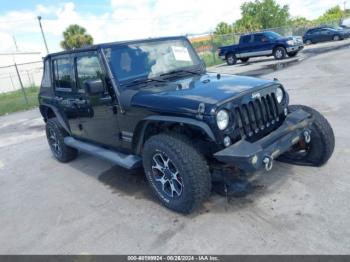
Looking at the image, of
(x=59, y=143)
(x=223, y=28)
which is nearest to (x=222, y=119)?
(x=59, y=143)

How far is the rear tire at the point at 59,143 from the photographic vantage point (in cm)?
597

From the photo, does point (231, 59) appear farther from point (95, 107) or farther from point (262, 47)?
point (95, 107)

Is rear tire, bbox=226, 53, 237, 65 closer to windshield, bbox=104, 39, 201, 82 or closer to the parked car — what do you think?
the parked car

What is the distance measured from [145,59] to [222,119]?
1.65 m

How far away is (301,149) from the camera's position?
4.38 m

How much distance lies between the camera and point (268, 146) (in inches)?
136

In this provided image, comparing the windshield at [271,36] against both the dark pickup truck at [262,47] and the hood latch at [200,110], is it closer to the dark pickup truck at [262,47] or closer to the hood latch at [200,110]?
the dark pickup truck at [262,47]

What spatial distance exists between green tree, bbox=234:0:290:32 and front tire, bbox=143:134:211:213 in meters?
42.4

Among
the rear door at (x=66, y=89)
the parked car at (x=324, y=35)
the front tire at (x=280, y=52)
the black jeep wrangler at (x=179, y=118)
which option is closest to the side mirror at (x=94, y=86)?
the black jeep wrangler at (x=179, y=118)

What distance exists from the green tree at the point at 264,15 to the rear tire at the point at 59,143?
40.5 metres

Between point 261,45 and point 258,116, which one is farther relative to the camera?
point 261,45

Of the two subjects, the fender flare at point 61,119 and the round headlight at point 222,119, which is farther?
the fender flare at point 61,119

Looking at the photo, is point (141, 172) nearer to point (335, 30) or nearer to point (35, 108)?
point (35, 108)

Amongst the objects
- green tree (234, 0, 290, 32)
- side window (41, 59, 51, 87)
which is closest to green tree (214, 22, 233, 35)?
green tree (234, 0, 290, 32)
